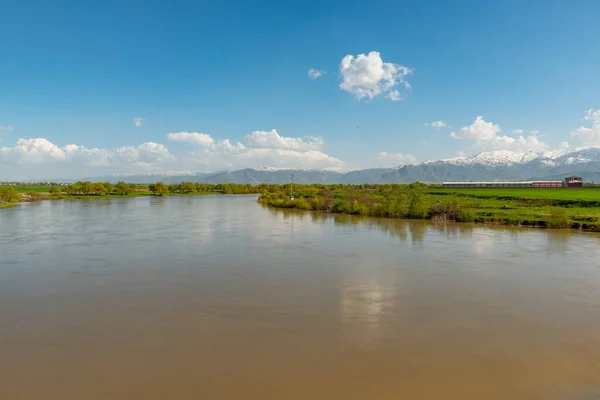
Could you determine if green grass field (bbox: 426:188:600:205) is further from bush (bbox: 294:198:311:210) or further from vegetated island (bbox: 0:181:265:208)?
vegetated island (bbox: 0:181:265:208)

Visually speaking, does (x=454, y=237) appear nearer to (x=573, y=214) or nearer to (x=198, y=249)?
(x=573, y=214)

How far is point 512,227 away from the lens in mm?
31969

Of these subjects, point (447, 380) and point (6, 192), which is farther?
point (6, 192)

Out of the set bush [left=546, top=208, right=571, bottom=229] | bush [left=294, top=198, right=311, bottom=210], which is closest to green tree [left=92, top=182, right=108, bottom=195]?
bush [left=294, top=198, right=311, bottom=210]

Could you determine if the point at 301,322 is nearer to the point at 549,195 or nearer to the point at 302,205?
the point at 302,205

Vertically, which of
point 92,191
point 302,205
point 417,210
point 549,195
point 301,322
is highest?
point 92,191

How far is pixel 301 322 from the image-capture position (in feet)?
39.1

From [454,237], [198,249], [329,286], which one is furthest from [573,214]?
[198,249]

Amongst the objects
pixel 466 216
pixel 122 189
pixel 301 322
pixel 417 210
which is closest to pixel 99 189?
pixel 122 189

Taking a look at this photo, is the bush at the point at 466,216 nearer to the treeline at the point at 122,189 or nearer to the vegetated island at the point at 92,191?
the vegetated island at the point at 92,191

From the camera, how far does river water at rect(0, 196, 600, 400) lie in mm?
8477

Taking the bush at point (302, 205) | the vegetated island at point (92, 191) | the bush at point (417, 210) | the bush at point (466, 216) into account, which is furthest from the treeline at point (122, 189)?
the bush at point (466, 216)

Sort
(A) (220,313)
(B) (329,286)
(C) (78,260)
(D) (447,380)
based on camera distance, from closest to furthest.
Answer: (D) (447,380)
(A) (220,313)
(B) (329,286)
(C) (78,260)

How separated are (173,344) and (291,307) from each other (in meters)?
4.25
